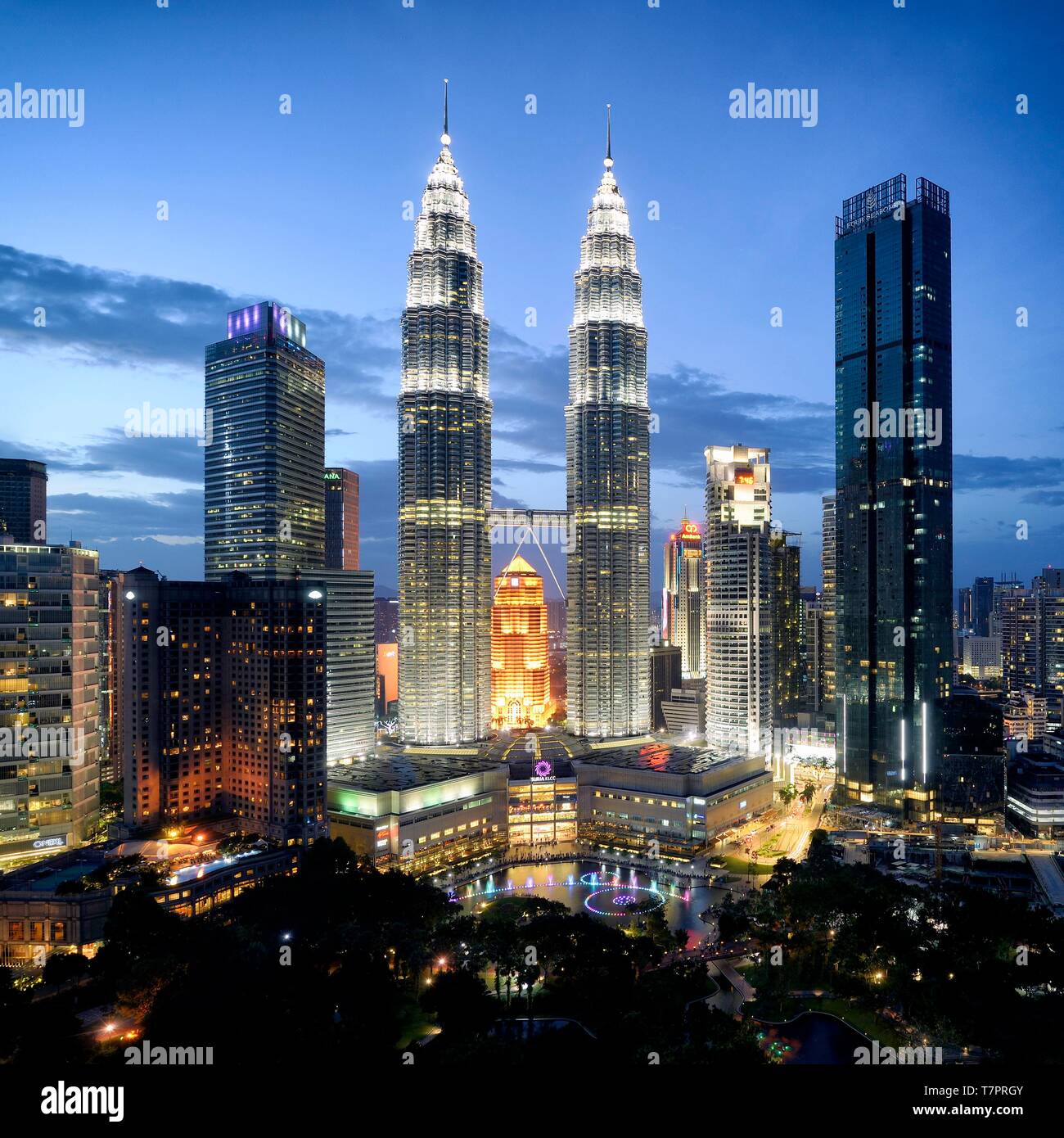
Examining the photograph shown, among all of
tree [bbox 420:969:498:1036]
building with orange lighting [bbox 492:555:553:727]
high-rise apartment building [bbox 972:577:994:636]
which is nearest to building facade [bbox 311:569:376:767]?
building with orange lighting [bbox 492:555:553:727]

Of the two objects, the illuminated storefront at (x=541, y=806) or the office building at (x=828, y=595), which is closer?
the illuminated storefront at (x=541, y=806)

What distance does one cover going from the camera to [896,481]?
6284 centimetres

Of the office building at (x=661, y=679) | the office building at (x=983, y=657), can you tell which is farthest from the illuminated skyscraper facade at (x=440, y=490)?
the office building at (x=983, y=657)

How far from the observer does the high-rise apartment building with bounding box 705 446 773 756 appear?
248 ft

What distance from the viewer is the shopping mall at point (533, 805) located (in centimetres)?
5153

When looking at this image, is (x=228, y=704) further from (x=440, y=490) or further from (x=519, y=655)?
(x=519, y=655)

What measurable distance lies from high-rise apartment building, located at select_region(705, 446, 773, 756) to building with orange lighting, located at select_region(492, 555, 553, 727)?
19192 mm

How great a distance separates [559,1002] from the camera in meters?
28.8

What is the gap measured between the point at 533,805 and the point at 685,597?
69.4 metres

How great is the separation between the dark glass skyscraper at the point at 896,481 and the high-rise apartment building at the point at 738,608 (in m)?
11.1

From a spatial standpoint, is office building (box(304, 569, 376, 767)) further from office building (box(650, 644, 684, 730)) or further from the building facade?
office building (box(650, 644, 684, 730))

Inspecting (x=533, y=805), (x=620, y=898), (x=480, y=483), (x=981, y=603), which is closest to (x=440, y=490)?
(x=480, y=483)

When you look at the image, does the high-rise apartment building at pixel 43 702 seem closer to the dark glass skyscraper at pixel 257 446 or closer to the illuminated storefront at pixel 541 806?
the illuminated storefront at pixel 541 806
